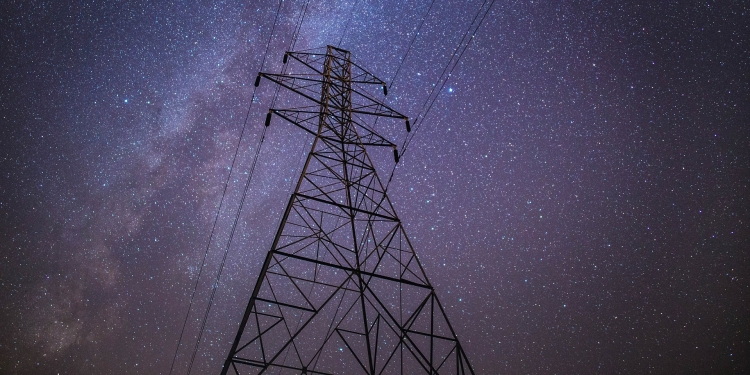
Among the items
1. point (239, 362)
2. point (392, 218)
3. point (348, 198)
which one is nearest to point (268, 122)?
point (348, 198)

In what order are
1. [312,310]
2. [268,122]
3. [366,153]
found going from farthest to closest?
[268,122], [366,153], [312,310]

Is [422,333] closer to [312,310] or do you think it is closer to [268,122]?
[312,310]

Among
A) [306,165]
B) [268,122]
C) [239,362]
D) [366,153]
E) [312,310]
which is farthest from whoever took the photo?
[268,122]

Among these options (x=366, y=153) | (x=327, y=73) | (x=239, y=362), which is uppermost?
(x=327, y=73)

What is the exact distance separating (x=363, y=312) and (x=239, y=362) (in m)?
1.93

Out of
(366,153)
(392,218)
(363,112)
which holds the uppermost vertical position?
(363,112)

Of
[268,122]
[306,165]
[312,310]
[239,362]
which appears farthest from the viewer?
[268,122]

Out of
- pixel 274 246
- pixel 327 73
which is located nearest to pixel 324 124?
pixel 327 73

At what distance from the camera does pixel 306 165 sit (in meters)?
7.97

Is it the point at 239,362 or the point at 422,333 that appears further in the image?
the point at 422,333

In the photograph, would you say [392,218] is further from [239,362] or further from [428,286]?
[239,362]

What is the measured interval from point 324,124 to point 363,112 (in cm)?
114

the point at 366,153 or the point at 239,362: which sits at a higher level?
the point at 366,153

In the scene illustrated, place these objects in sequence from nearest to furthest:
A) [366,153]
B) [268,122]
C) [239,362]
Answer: [239,362]
[366,153]
[268,122]
